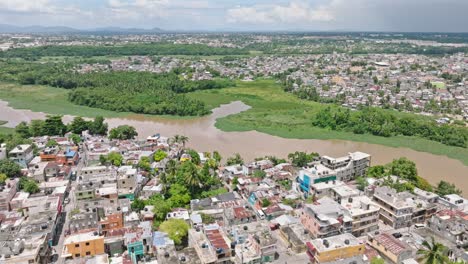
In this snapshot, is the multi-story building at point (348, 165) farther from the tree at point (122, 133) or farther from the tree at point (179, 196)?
the tree at point (122, 133)

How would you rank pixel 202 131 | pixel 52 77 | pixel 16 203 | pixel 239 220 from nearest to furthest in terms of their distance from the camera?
pixel 239 220 → pixel 16 203 → pixel 202 131 → pixel 52 77

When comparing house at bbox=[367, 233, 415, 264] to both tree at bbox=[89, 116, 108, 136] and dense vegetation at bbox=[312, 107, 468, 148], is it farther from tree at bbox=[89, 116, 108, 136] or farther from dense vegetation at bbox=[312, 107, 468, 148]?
tree at bbox=[89, 116, 108, 136]

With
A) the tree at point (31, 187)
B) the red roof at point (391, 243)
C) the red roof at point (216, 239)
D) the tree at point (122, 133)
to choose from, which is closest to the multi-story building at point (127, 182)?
the tree at point (31, 187)

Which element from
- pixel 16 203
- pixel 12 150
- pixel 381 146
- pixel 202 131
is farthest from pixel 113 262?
pixel 381 146

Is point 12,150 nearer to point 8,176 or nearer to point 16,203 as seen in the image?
point 8,176

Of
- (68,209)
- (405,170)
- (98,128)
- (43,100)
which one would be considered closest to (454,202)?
(405,170)

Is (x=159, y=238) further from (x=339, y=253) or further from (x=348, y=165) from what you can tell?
(x=348, y=165)
